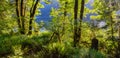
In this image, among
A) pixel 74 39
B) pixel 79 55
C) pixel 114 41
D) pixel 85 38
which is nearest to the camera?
pixel 79 55

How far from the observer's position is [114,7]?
14367mm

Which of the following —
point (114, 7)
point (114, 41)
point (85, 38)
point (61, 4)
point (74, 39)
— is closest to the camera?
point (114, 41)

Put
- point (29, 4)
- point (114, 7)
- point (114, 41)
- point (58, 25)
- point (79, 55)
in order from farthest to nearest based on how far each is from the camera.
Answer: point (29, 4) < point (114, 7) < point (114, 41) < point (58, 25) < point (79, 55)

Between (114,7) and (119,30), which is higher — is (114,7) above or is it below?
above

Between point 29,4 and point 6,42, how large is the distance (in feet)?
54.0

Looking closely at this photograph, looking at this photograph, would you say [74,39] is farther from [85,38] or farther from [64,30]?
[64,30]

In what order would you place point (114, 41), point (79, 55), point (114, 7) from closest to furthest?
point (79, 55) → point (114, 41) → point (114, 7)

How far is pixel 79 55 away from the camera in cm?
1012

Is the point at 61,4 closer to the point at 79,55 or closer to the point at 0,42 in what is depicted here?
the point at 0,42

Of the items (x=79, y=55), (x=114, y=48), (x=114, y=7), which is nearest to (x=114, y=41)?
(x=114, y=48)

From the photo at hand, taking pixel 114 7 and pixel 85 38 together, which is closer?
pixel 114 7

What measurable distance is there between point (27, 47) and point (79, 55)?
3.32m

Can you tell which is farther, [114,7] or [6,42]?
[114,7]

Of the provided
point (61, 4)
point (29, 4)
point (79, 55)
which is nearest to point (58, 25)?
point (79, 55)
